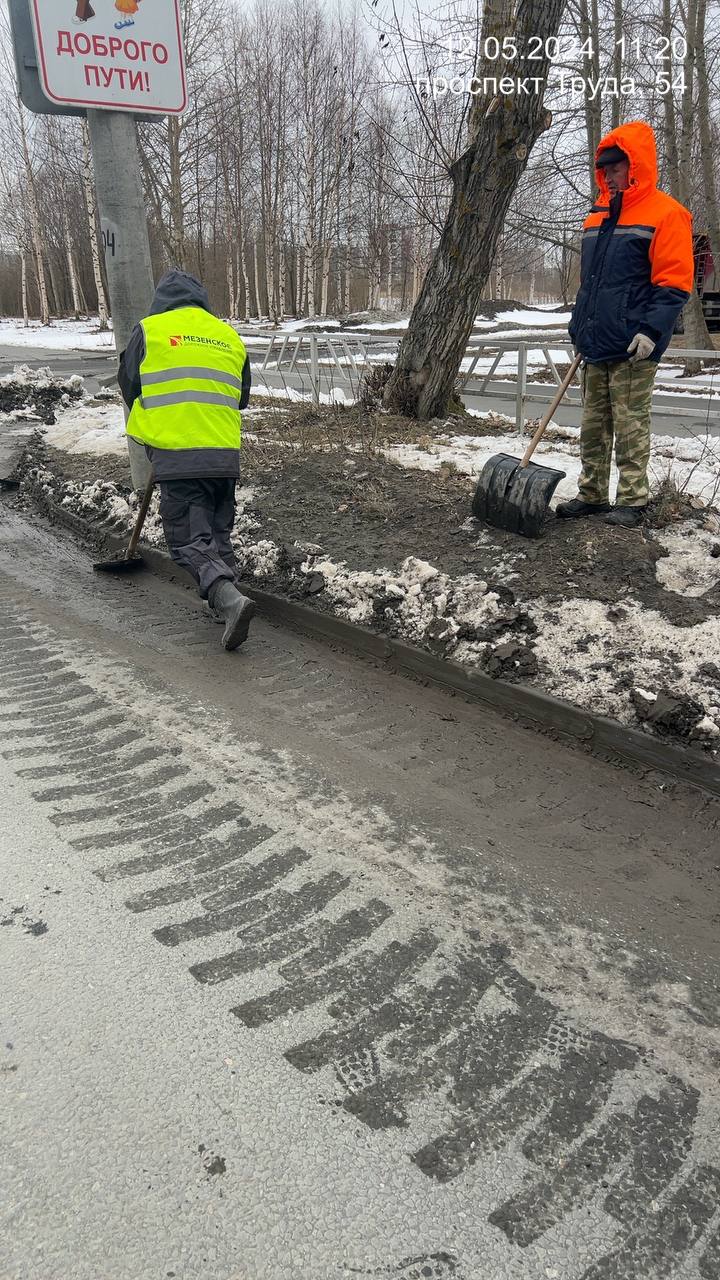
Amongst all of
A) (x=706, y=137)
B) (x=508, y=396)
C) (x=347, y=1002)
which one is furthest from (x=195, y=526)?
(x=706, y=137)

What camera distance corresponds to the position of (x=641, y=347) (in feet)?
14.5

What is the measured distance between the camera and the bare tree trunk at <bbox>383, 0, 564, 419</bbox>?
660 centimetres

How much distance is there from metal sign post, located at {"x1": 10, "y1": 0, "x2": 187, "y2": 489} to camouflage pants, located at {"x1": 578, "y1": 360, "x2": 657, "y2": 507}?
3.30 m

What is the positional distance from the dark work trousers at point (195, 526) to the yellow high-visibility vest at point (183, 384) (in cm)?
24

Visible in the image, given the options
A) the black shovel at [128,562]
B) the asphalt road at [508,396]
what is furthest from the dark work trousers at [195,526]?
the asphalt road at [508,396]

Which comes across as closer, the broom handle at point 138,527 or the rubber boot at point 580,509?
the rubber boot at point 580,509

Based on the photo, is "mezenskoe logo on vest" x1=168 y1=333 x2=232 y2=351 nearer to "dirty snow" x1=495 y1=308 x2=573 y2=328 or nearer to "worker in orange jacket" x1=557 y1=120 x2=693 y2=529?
"worker in orange jacket" x1=557 y1=120 x2=693 y2=529

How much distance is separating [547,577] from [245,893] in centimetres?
254

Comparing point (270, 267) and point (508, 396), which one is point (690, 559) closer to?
point (508, 396)

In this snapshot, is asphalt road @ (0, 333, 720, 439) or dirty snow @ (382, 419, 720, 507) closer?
dirty snow @ (382, 419, 720, 507)

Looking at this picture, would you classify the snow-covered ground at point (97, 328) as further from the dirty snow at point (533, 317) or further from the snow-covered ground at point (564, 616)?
the snow-covered ground at point (564, 616)

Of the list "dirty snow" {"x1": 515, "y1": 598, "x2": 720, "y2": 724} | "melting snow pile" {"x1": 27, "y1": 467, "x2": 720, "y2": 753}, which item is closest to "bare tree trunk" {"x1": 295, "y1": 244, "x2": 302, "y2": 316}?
"melting snow pile" {"x1": 27, "y1": 467, "x2": 720, "y2": 753}

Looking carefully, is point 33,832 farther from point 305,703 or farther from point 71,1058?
point 305,703

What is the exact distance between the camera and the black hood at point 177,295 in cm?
447
